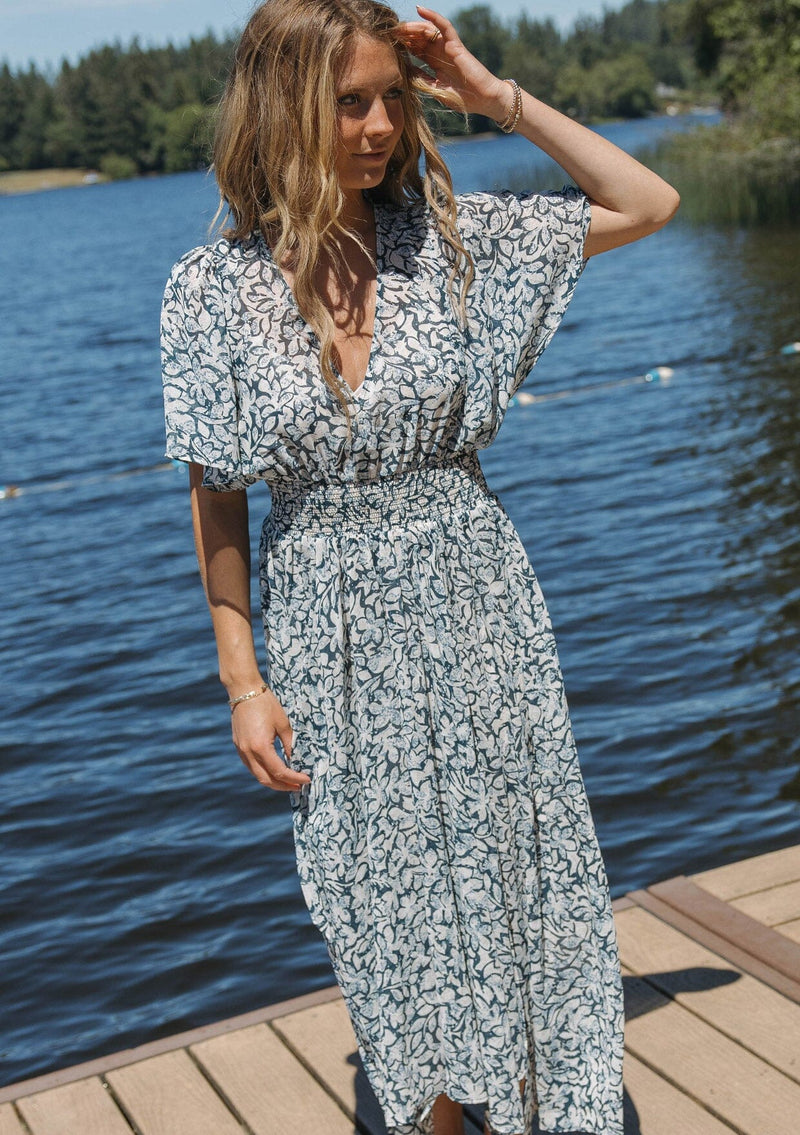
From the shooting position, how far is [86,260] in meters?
37.4

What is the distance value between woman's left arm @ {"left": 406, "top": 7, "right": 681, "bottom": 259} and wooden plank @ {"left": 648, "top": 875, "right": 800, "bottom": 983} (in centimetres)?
167

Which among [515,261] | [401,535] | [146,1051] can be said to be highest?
[515,261]

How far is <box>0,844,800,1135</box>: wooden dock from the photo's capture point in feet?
9.27

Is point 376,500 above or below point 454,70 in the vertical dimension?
below

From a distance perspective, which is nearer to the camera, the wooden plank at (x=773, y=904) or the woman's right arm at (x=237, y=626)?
the woman's right arm at (x=237, y=626)

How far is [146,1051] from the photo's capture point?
324 centimetres

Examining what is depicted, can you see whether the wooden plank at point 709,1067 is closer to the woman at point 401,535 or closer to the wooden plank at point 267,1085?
the woman at point 401,535

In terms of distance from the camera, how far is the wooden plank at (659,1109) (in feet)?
8.98

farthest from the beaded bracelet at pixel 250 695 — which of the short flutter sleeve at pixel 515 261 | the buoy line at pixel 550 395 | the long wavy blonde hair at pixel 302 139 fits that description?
the buoy line at pixel 550 395

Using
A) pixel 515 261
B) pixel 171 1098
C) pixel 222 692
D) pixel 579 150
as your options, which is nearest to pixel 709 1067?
pixel 171 1098

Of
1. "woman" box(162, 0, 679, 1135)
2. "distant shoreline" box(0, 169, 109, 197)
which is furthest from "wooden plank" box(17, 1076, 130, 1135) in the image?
"distant shoreline" box(0, 169, 109, 197)

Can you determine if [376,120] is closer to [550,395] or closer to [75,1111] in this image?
[75,1111]

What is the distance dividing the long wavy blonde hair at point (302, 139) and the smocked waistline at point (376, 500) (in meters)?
0.14

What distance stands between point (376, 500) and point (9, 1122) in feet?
5.43
